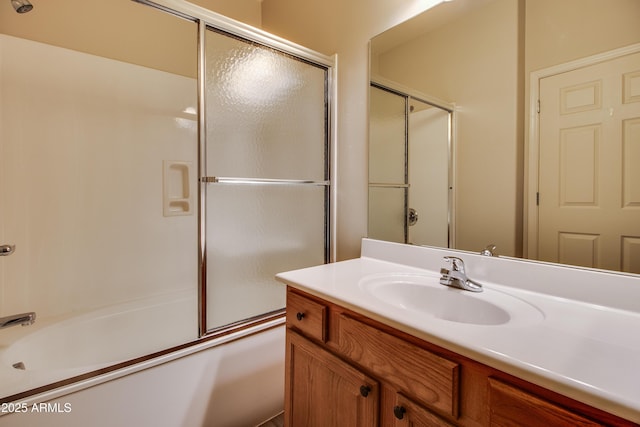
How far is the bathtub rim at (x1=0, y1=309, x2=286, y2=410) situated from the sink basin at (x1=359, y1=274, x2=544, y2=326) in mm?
687

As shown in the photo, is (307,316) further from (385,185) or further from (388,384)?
(385,185)

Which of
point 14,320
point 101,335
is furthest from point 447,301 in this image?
point 101,335

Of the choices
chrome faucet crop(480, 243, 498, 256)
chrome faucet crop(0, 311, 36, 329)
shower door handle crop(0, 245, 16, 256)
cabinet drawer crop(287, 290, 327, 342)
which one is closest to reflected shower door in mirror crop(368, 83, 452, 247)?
chrome faucet crop(480, 243, 498, 256)

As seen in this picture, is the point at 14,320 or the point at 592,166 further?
the point at 14,320

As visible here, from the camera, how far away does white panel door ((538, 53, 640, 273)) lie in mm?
841

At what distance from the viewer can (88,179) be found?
1771mm

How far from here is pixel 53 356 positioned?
1564 mm

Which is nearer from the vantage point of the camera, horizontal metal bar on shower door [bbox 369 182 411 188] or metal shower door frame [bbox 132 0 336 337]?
A: metal shower door frame [bbox 132 0 336 337]

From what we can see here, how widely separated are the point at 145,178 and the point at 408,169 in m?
1.67

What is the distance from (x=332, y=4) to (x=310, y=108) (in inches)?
23.0

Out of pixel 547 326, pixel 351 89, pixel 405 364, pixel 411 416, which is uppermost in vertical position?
pixel 351 89

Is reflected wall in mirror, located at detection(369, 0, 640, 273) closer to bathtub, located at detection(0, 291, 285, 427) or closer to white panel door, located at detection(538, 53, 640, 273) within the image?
white panel door, located at detection(538, 53, 640, 273)

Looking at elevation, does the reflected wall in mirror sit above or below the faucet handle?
above

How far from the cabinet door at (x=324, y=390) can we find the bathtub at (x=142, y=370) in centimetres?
40
